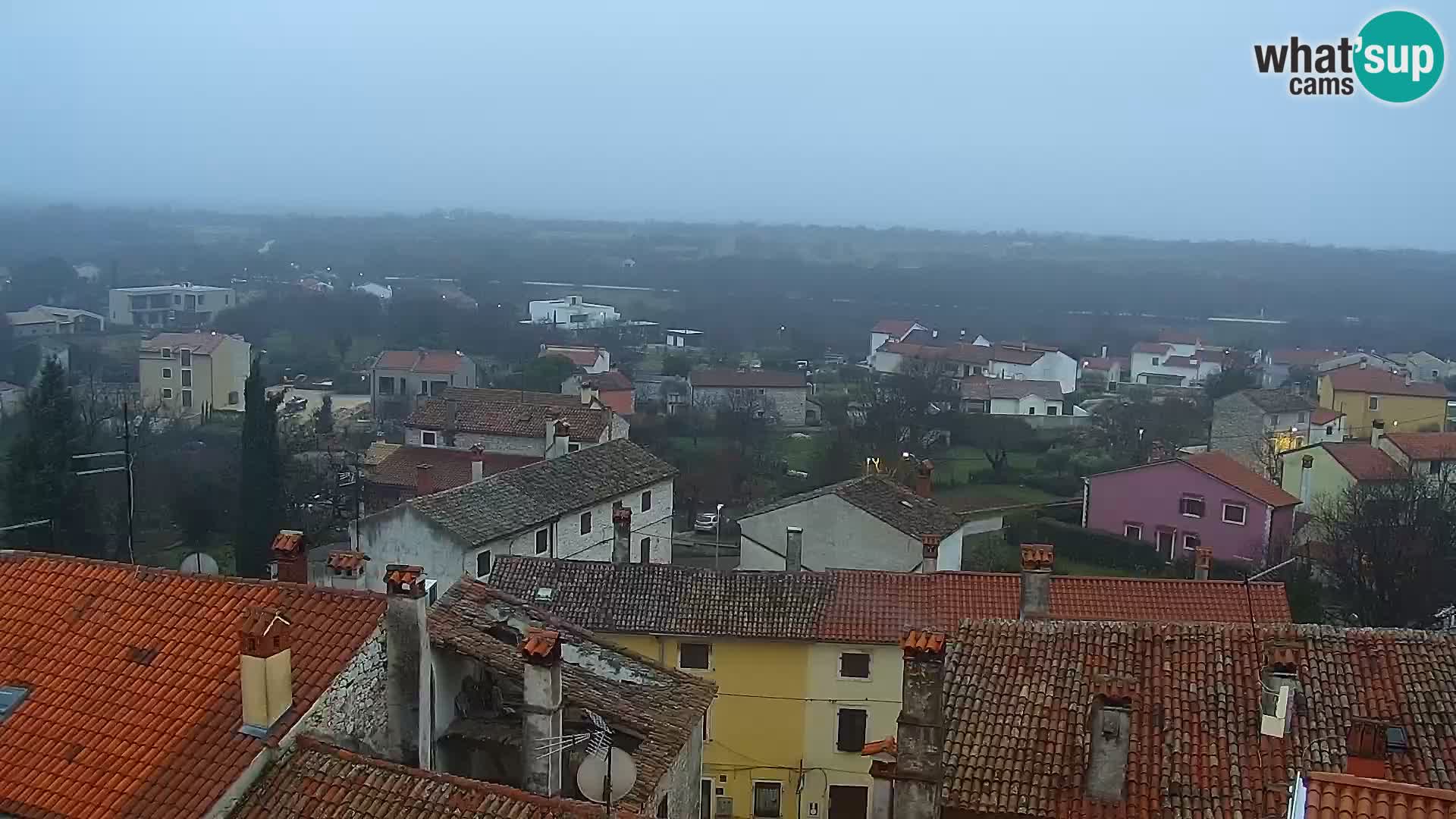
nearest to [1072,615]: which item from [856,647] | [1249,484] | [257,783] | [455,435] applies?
[856,647]

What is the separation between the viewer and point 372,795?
30.2 ft

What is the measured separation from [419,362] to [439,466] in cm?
3302

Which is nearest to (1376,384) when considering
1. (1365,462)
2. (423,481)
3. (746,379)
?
(1365,462)

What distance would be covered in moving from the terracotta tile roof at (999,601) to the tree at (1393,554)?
9444 mm

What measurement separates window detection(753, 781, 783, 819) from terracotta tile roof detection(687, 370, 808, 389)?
49039 mm

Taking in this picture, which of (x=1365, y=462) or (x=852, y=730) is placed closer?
(x=852, y=730)

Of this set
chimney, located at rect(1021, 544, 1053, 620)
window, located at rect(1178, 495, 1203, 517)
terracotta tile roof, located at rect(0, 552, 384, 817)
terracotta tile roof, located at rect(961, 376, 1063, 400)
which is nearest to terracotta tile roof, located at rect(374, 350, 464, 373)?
terracotta tile roof, located at rect(961, 376, 1063, 400)

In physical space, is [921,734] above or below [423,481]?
above

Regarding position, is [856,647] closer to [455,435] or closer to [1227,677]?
[1227,677]

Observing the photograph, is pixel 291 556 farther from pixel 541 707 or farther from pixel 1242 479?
pixel 1242 479

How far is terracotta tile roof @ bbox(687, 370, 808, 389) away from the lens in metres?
69.6

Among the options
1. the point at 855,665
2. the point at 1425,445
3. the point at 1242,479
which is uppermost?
the point at 1425,445

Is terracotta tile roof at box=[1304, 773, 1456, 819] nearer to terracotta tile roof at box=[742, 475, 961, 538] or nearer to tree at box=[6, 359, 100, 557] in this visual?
terracotta tile roof at box=[742, 475, 961, 538]

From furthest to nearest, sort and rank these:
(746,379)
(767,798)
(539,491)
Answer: (746,379) < (539,491) < (767,798)
